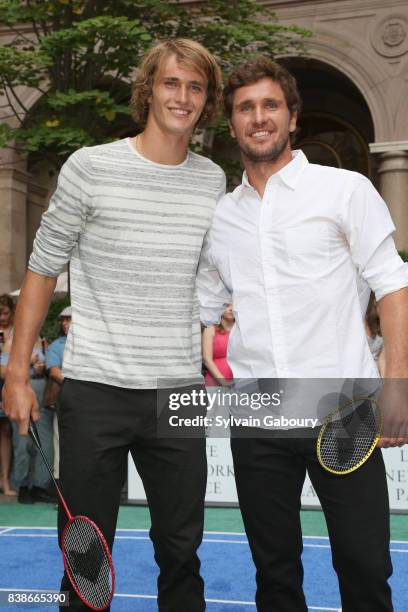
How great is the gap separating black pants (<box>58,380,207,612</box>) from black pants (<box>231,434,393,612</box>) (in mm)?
232

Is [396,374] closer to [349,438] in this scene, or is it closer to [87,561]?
[349,438]

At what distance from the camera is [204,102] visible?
11.8 ft

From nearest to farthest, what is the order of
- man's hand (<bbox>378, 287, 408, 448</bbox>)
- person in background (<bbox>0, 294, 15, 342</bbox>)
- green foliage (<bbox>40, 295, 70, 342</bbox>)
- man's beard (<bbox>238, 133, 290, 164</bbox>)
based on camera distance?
man's hand (<bbox>378, 287, 408, 448</bbox>), man's beard (<bbox>238, 133, 290, 164</bbox>), person in background (<bbox>0, 294, 15, 342</bbox>), green foliage (<bbox>40, 295, 70, 342</bbox>)

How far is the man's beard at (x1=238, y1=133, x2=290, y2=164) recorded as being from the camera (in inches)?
134

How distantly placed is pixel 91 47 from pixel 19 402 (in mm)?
10080

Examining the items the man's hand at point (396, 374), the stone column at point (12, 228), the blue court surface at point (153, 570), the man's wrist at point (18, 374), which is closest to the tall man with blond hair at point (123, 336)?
the man's wrist at point (18, 374)

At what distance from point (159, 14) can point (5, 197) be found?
728cm

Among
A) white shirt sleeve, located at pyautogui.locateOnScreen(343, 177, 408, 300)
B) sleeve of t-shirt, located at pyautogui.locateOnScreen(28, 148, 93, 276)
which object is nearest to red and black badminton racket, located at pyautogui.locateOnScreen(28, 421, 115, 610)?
sleeve of t-shirt, located at pyautogui.locateOnScreen(28, 148, 93, 276)

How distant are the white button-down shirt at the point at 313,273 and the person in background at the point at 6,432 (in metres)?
7.45

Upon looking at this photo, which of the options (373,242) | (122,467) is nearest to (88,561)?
(122,467)

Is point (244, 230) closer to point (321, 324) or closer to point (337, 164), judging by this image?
point (321, 324)

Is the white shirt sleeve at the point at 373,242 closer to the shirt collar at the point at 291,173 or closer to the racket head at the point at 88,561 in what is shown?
the shirt collar at the point at 291,173

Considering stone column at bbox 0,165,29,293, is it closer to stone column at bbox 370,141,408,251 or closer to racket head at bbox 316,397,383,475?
stone column at bbox 370,141,408,251

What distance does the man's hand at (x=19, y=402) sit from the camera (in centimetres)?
333
